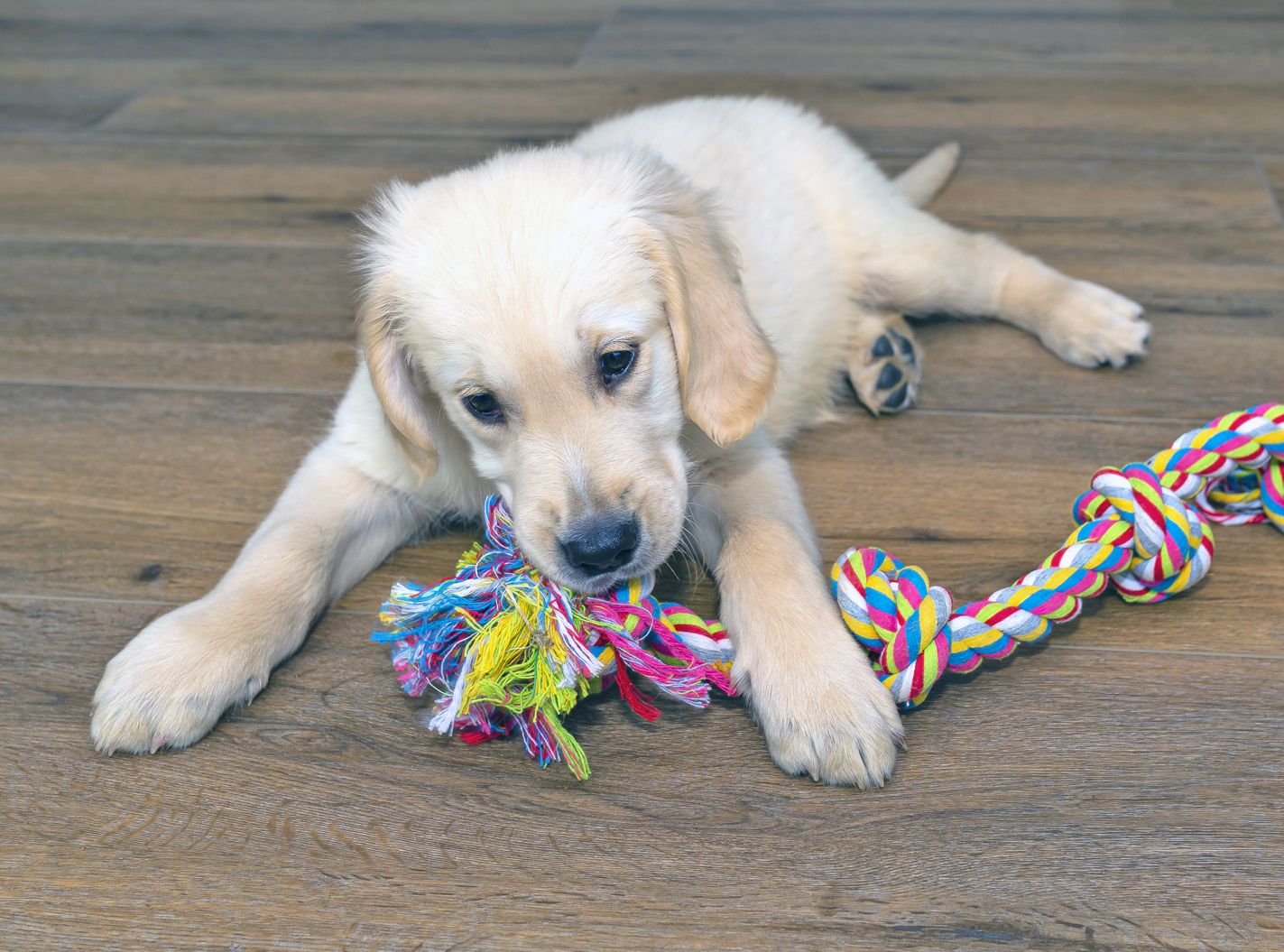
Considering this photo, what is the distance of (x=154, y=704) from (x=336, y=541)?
35 centimetres

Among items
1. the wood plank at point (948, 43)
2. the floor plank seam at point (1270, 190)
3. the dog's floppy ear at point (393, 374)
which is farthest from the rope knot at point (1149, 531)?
the wood plank at point (948, 43)

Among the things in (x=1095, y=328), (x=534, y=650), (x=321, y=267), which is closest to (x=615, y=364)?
(x=534, y=650)

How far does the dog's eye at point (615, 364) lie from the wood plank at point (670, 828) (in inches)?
17.1

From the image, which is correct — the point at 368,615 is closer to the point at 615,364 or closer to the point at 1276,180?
the point at 615,364

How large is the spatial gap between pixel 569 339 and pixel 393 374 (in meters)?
0.32

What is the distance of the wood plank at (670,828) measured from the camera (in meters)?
1.23

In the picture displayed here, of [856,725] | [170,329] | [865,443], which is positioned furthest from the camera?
[170,329]

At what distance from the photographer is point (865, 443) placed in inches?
79.4

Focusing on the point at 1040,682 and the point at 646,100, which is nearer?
the point at 1040,682

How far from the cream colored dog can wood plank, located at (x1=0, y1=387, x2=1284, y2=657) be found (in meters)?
0.15

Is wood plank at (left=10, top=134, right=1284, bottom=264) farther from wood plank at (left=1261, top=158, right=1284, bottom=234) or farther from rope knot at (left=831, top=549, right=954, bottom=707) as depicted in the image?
rope knot at (left=831, top=549, right=954, bottom=707)

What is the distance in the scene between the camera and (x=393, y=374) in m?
1.60

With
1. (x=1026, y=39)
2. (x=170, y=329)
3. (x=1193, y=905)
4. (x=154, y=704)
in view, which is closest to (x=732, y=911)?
(x=1193, y=905)

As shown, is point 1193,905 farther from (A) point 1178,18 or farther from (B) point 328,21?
(B) point 328,21
